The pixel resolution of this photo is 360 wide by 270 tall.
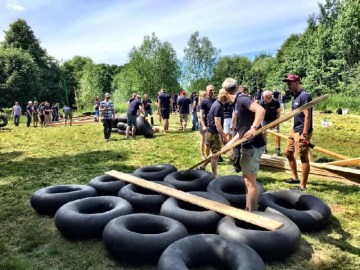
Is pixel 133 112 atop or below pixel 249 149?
atop

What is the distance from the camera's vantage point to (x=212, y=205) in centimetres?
494

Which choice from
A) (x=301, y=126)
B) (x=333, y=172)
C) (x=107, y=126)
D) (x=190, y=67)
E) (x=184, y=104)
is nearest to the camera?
(x=301, y=126)

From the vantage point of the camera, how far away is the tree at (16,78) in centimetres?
4366

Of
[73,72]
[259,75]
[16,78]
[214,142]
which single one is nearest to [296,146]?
[214,142]

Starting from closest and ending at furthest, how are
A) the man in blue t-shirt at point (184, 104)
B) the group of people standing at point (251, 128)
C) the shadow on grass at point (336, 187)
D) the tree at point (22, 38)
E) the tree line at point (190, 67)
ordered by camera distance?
the group of people standing at point (251, 128) → the shadow on grass at point (336, 187) → the man in blue t-shirt at point (184, 104) → the tree line at point (190, 67) → the tree at point (22, 38)

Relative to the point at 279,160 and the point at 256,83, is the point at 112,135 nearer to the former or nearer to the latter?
the point at 279,160

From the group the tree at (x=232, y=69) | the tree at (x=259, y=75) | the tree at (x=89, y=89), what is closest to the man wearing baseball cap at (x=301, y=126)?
the tree at (x=89, y=89)

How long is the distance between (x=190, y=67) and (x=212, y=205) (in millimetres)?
64688

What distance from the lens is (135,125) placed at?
1466cm

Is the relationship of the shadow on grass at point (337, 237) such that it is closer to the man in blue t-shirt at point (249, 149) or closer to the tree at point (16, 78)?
the man in blue t-shirt at point (249, 149)

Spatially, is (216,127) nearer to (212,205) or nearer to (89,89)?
(212,205)

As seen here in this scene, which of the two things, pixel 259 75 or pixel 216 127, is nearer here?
pixel 216 127

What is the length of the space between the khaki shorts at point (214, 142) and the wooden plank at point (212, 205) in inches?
89.3

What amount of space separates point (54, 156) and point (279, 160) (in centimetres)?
744
